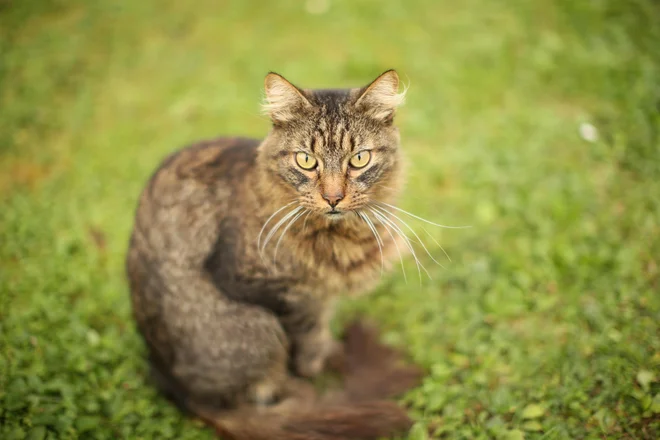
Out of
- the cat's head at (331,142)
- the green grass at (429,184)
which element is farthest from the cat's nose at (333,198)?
the green grass at (429,184)

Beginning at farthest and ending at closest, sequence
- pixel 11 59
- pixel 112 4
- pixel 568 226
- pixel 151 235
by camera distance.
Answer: pixel 112 4, pixel 11 59, pixel 568 226, pixel 151 235

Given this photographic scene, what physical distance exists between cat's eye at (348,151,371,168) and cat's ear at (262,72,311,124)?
28 cm

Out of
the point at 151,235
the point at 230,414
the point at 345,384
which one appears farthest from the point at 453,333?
the point at 151,235

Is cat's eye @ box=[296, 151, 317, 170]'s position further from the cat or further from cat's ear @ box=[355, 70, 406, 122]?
cat's ear @ box=[355, 70, 406, 122]

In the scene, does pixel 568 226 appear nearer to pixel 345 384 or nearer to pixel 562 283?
pixel 562 283

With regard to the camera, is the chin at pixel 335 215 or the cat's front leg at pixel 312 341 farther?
the cat's front leg at pixel 312 341

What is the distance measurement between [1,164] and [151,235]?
2.23 meters

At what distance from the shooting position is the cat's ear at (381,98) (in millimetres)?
1872

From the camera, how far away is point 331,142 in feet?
6.23

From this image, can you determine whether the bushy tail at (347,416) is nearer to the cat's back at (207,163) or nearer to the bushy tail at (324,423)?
the bushy tail at (324,423)

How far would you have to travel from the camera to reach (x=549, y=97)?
3.65m

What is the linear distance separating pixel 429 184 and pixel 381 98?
4.83ft

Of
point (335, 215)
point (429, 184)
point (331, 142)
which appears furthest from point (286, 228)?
point (429, 184)

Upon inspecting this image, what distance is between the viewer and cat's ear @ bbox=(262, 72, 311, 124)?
1874 mm
